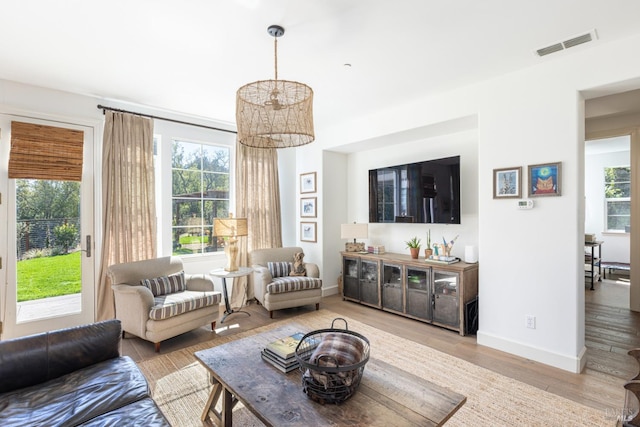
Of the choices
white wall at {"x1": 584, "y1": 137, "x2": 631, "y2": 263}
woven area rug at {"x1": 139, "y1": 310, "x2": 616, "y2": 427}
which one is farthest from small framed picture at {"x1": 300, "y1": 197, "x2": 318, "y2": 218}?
white wall at {"x1": 584, "y1": 137, "x2": 631, "y2": 263}

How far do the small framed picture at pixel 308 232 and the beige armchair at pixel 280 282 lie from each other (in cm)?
47

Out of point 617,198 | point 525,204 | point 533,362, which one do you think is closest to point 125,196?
point 525,204

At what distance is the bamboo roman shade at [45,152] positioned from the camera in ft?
10.3

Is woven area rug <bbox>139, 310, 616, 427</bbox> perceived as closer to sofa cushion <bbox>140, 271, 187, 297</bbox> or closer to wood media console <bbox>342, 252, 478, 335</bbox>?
wood media console <bbox>342, 252, 478, 335</bbox>

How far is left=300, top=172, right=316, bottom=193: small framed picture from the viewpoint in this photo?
16.2 feet

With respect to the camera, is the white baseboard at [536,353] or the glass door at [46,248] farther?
the glass door at [46,248]

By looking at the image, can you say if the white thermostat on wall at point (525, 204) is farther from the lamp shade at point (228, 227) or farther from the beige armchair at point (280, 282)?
the lamp shade at point (228, 227)

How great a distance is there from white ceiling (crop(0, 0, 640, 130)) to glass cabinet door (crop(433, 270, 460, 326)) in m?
2.04

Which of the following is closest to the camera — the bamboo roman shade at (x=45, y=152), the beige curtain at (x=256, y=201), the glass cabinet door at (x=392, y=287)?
the bamboo roman shade at (x=45, y=152)

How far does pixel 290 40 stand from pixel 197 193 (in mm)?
2742

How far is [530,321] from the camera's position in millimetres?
2840

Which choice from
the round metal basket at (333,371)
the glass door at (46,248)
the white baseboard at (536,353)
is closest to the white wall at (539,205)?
the white baseboard at (536,353)

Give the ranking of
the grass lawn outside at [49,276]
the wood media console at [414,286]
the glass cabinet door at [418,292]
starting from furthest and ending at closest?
the glass cabinet door at [418,292] → the wood media console at [414,286] → the grass lawn outside at [49,276]

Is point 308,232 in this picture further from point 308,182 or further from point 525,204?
point 525,204
